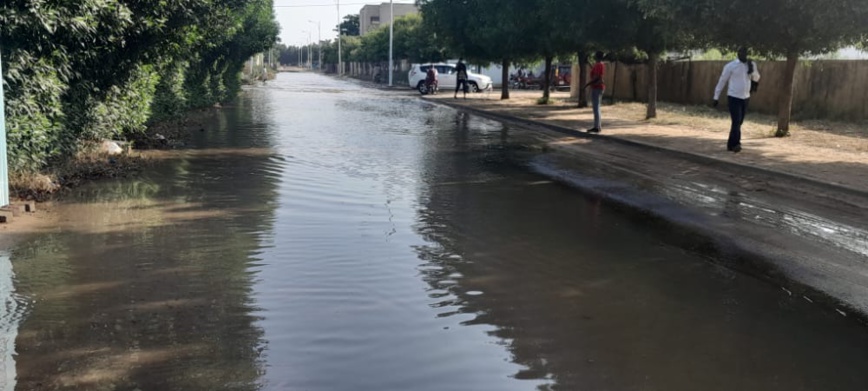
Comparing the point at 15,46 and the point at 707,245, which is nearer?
the point at 707,245

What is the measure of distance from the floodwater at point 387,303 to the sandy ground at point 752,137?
5.06 meters

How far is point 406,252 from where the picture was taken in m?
6.89

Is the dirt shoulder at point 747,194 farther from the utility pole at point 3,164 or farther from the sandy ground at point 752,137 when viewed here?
the utility pole at point 3,164

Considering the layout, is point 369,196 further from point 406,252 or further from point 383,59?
point 383,59

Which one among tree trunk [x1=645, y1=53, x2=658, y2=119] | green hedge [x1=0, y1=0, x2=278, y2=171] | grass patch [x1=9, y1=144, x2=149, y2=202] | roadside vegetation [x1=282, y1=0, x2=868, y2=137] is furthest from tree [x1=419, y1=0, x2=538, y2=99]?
grass patch [x1=9, y1=144, x2=149, y2=202]

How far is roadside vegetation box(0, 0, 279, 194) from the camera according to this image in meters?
8.35

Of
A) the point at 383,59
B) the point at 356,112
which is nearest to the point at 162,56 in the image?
the point at 356,112

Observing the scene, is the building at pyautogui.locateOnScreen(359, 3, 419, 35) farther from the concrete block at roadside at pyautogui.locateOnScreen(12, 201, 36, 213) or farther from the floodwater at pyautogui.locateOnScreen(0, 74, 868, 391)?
the floodwater at pyautogui.locateOnScreen(0, 74, 868, 391)

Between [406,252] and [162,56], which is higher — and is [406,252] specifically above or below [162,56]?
below

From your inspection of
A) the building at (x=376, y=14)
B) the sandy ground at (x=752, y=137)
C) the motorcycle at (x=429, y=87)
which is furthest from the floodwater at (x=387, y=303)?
the building at (x=376, y=14)

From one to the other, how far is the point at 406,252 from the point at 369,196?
2.98 meters

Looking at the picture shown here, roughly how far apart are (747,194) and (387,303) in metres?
6.58

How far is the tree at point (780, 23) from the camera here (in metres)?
12.8

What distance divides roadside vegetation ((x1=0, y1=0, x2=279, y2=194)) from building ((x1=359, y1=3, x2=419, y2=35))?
4618 inches
